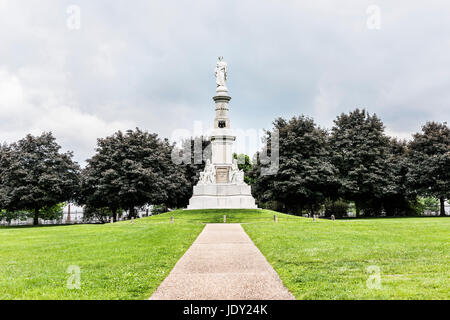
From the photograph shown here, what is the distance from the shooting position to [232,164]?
37.9 m

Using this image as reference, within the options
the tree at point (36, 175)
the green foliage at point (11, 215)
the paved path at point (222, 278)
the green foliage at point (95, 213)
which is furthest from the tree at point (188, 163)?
the paved path at point (222, 278)

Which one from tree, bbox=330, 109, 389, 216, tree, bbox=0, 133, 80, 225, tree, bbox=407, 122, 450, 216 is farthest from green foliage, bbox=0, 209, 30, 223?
tree, bbox=407, 122, 450, 216

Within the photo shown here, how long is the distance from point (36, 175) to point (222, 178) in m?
25.0

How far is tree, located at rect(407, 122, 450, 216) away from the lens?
4497 cm

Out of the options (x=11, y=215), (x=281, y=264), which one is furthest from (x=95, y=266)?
(x=11, y=215)

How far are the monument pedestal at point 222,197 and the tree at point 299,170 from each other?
30.0ft

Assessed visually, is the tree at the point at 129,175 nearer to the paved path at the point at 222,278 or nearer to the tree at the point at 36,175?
the tree at the point at 36,175

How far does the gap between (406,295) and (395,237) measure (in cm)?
1051

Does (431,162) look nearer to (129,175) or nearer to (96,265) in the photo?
(129,175)

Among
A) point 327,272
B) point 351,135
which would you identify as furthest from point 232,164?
point 327,272

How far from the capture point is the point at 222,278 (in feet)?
30.3

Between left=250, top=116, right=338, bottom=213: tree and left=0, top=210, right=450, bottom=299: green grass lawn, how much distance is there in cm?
2563

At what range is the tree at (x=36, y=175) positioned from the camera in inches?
1781
